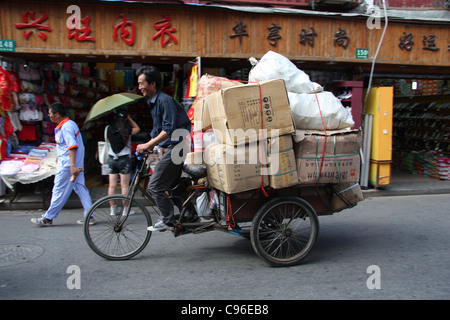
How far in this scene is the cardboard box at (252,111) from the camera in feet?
11.7

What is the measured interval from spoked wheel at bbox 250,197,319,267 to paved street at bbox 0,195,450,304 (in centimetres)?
15

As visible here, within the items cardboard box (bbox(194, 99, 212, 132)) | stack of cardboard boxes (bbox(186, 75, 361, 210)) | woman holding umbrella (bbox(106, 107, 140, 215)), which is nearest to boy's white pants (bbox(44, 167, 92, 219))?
woman holding umbrella (bbox(106, 107, 140, 215))

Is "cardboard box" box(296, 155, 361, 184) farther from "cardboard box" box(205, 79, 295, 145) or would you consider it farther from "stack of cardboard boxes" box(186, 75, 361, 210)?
"cardboard box" box(205, 79, 295, 145)

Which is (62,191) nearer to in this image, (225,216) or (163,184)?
(163,184)

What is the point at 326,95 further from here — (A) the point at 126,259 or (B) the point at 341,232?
(A) the point at 126,259

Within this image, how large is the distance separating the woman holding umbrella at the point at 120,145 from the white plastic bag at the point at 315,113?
3183mm

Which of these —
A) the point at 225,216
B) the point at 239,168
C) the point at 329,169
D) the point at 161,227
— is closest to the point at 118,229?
the point at 161,227

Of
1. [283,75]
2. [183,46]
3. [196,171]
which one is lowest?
[196,171]

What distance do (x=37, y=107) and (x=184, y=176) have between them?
4.84m

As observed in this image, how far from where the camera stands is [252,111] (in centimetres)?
362

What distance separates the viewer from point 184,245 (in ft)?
15.5

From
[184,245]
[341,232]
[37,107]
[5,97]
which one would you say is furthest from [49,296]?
[37,107]

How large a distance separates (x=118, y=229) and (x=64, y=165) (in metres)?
2.06

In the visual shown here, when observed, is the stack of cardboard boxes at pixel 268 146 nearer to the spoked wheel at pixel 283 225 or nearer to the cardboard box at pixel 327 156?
the cardboard box at pixel 327 156
